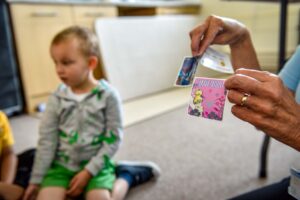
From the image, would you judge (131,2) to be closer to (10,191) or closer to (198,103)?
(10,191)

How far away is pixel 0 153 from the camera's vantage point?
1.00 meters

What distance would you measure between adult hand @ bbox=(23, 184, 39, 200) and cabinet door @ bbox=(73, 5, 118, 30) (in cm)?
144

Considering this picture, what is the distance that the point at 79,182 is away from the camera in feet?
2.97

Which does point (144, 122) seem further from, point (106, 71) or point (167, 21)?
point (167, 21)

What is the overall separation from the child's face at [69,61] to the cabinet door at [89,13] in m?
1.26

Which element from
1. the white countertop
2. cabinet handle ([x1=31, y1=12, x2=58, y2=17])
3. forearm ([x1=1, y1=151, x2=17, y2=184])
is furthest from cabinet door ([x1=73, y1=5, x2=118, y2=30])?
forearm ([x1=1, y1=151, x2=17, y2=184])

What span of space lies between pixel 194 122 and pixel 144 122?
28 cm

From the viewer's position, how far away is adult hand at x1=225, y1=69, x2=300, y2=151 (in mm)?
406

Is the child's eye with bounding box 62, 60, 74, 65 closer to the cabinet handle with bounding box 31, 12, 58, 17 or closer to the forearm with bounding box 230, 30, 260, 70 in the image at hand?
the forearm with bounding box 230, 30, 260, 70

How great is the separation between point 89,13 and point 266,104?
1988mm

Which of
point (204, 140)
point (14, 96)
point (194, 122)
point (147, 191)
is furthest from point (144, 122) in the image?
point (14, 96)

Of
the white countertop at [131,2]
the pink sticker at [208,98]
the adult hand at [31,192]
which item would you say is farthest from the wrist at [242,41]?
the white countertop at [131,2]

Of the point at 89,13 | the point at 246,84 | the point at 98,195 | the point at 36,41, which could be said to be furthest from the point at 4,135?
the point at 89,13

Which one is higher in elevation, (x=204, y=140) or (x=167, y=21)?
(x=167, y=21)
